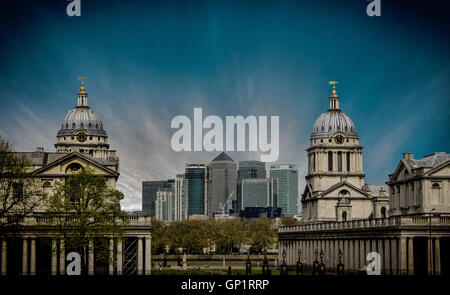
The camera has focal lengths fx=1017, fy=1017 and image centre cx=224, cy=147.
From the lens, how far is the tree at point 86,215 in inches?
4606

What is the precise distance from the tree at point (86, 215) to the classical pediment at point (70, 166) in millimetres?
20510

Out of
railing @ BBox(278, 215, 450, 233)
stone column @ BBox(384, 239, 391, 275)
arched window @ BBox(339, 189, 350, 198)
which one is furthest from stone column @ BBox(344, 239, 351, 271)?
arched window @ BBox(339, 189, 350, 198)

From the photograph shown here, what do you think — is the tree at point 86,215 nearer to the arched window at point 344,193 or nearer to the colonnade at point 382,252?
the colonnade at point 382,252

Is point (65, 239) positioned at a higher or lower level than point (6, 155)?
lower

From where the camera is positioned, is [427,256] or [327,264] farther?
[327,264]

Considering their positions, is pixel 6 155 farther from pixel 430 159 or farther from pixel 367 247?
pixel 430 159

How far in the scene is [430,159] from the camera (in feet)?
492

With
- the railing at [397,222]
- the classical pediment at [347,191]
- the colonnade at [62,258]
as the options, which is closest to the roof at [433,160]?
the railing at [397,222]

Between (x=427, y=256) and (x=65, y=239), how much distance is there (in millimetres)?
47118

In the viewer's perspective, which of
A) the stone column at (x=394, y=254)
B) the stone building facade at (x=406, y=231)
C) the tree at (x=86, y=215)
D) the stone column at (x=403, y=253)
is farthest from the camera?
the stone column at (x=394, y=254)

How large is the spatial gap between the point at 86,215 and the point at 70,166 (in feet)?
93.1

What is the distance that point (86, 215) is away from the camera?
118000 mm
